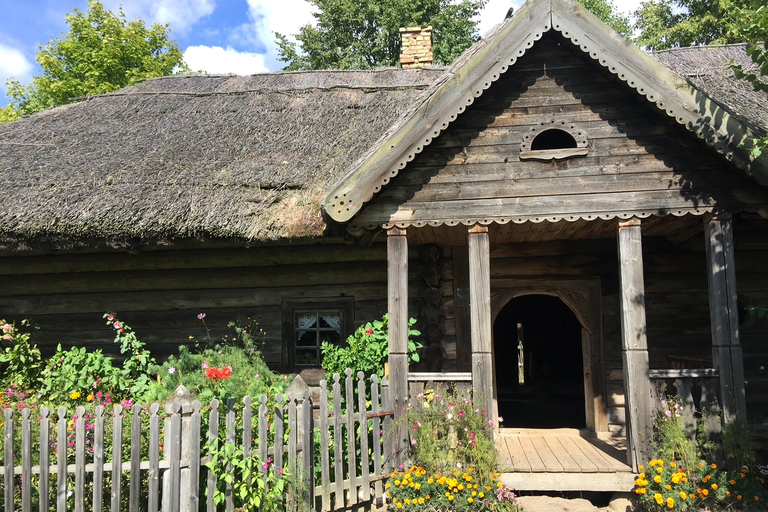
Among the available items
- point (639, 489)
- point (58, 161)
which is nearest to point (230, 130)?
point (58, 161)

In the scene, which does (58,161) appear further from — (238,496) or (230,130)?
(238,496)

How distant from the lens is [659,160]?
5.73 meters

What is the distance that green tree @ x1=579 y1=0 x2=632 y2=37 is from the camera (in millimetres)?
27250

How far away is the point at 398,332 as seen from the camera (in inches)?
225

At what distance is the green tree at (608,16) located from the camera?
27250 mm

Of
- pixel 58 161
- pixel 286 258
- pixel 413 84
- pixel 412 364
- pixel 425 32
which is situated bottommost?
pixel 412 364

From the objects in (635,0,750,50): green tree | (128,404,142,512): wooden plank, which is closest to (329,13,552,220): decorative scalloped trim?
(128,404,142,512): wooden plank

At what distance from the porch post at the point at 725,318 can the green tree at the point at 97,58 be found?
22.6 metres

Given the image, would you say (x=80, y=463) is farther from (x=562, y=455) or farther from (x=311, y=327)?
(x=562, y=455)

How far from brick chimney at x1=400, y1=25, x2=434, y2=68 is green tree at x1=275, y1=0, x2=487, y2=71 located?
35.2ft

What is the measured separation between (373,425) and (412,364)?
1921 mm

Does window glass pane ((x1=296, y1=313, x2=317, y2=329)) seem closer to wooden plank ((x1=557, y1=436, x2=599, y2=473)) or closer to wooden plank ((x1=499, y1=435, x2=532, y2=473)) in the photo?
wooden plank ((x1=499, y1=435, x2=532, y2=473))

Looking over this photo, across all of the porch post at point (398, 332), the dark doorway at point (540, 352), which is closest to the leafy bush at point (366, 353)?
the porch post at point (398, 332)

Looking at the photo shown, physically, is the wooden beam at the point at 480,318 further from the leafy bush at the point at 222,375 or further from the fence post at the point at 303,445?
the leafy bush at the point at 222,375
